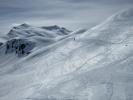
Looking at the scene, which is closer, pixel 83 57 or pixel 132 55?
pixel 132 55

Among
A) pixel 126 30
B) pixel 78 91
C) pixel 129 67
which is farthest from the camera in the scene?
pixel 126 30

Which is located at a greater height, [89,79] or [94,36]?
[94,36]

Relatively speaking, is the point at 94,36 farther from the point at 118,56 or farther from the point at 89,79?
the point at 89,79

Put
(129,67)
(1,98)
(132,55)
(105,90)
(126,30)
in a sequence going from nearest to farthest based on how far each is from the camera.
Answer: (105,90)
(129,67)
(132,55)
(1,98)
(126,30)

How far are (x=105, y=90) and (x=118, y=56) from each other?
32.4 ft

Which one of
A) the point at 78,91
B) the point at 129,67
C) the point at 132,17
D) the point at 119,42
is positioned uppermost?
the point at 132,17

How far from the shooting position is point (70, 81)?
27.7 meters

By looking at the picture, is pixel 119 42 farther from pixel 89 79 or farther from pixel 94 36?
pixel 89 79

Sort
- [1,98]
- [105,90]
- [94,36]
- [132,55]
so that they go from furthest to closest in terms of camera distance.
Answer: [94,36] < [1,98] < [132,55] < [105,90]

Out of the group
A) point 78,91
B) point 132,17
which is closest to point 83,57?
point 78,91

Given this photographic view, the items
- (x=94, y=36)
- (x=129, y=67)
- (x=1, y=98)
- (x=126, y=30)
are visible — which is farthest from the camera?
(x=94, y=36)

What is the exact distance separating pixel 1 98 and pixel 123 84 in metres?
22.0

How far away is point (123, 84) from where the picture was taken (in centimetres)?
2280

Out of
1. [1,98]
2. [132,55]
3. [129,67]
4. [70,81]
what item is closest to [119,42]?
[132,55]
